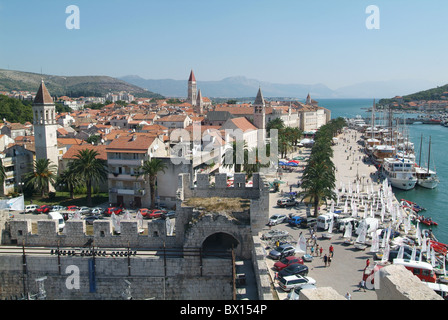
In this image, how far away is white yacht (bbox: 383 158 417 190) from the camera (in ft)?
171

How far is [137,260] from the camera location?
1326 centimetres

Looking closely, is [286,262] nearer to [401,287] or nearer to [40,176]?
[401,287]

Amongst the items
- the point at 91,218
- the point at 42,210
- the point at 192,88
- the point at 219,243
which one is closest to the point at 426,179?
the point at 91,218

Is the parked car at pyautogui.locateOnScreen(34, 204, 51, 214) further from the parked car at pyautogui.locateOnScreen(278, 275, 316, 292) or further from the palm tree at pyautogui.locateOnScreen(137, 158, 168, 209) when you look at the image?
the parked car at pyautogui.locateOnScreen(278, 275, 316, 292)

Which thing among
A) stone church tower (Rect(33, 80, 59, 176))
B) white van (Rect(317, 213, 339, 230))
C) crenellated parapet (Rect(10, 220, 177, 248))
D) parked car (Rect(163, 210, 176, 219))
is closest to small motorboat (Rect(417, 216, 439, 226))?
white van (Rect(317, 213, 339, 230))

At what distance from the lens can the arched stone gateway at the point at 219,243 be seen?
13.9 metres

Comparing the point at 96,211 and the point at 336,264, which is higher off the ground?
the point at 96,211

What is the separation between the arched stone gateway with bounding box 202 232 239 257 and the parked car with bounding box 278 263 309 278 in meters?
6.42

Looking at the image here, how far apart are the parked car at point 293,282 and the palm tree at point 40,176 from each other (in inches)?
1180

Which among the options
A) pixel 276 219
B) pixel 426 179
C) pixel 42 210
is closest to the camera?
pixel 276 219

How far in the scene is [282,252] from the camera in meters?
23.0

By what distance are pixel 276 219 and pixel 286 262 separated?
9.44m
